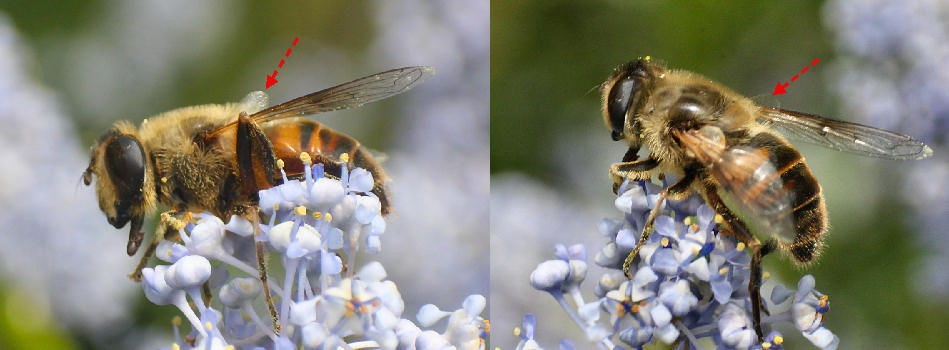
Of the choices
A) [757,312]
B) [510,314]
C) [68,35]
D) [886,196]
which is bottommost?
[757,312]

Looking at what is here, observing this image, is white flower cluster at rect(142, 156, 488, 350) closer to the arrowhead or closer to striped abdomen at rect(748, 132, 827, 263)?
striped abdomen at rect(748, 132, 827, 263)

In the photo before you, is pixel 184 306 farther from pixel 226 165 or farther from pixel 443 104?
pixel 443 104

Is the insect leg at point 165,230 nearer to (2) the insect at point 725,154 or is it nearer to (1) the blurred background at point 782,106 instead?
(2) the insect at point 725,154

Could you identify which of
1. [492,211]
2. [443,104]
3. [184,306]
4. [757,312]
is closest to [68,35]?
[443,104]

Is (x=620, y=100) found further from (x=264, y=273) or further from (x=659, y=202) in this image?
(x=264, y=273)

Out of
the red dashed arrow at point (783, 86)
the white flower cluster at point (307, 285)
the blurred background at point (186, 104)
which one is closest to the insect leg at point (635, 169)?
the white flower cluster at point (307, 285)

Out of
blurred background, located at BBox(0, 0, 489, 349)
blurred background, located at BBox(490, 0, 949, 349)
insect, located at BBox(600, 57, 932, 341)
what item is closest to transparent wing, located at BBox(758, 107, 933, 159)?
insect, located at BBox(600, 57, 932, 341)

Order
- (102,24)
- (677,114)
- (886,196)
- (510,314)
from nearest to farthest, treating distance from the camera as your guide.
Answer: (677,114) → (510,314) → (886,196) → (102,24)
